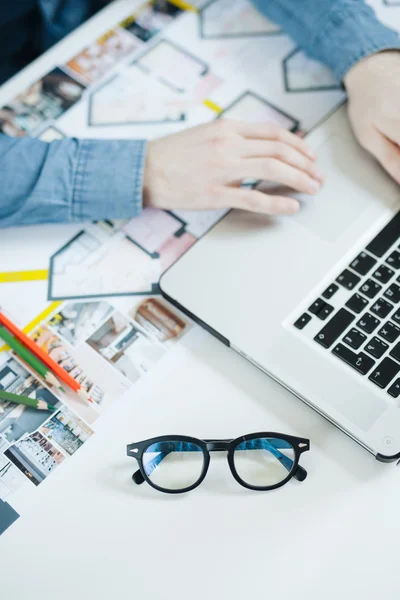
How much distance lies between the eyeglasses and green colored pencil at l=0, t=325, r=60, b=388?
0.13m

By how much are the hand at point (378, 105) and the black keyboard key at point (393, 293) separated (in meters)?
0.15

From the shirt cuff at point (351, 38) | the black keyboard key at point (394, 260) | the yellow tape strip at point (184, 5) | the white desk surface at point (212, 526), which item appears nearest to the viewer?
the white desk surface at point (212, 526)

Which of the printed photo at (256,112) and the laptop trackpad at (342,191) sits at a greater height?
the printed photo at (256,112)

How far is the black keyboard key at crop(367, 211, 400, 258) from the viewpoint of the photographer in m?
0.62

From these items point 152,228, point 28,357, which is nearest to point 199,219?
point 152,228

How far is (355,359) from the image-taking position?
56 centimetres

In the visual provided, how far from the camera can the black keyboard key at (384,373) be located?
55 centimetres

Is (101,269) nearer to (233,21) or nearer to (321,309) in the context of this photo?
(321,309)

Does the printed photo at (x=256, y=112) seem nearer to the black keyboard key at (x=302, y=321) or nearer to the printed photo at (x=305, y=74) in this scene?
the printed photo at (x=305, y=74)

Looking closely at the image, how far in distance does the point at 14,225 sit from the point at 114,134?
192 millimetres

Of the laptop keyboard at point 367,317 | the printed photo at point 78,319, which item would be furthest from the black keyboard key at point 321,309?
the printed photo at point 78,319

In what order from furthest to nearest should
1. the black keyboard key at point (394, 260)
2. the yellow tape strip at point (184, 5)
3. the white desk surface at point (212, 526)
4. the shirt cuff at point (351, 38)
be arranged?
the yellow tape strip at point (184, 5), the shirt cuff at point (351, 38), the black keyboard key at point (394, 260), the white desk surface at point (212, 526)

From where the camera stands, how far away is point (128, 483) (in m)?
0.56

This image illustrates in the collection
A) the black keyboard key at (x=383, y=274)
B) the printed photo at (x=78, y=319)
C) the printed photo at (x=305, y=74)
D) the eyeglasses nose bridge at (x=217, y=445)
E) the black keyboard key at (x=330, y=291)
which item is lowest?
the black keyboard key at (x=383, y=274)
